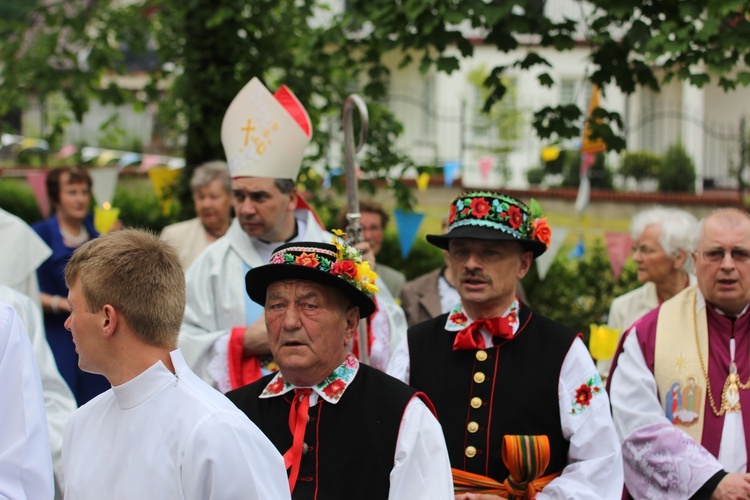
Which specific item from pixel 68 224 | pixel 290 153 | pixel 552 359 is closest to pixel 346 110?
pixel 290 153

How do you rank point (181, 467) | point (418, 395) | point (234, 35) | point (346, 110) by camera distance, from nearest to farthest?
point (181, 467) < point (418, 395) < point (346, 110) < point (234, 35)

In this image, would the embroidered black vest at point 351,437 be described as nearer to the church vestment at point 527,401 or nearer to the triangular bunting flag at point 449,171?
the church vestment at point 527,401

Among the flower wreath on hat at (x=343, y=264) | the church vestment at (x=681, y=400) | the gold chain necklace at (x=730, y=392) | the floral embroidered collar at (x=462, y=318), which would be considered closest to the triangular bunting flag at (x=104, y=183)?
the church vestment at (x=681, y=400)

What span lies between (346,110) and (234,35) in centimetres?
400

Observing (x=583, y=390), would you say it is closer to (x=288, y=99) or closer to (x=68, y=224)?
(x=288, y=99)

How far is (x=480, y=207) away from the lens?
423 cm

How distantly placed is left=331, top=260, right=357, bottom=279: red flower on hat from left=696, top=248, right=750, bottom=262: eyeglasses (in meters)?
2.04

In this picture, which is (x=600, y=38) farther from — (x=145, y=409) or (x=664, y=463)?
(x=145, y=409)

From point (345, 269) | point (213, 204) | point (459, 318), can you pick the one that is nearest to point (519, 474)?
point (459, 318)

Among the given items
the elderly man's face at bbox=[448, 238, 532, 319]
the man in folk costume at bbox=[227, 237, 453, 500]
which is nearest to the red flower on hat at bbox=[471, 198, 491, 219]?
the elderly man's face at bbox=[448, 238, 532, 319]

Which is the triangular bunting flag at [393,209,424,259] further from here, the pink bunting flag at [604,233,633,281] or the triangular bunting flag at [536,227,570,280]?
the pink bunting flag at [604,233,633,281]

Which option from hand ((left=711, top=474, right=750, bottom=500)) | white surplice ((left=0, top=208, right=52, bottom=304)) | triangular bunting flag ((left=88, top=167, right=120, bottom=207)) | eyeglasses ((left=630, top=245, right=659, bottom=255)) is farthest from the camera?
triangular bunting flag ((left=88, top=167, right=120, bottom=207))

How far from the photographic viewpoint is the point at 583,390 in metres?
4.00

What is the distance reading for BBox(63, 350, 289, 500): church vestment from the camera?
2.53 m
